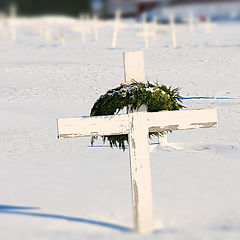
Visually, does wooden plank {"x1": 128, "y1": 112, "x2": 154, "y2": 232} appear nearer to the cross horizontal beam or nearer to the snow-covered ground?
the cross horizontal beam

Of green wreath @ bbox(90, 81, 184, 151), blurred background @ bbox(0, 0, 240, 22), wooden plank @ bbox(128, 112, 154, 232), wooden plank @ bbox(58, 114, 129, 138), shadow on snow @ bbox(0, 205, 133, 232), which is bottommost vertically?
shadow on snow @ bbox(0, 205, 133, 232)

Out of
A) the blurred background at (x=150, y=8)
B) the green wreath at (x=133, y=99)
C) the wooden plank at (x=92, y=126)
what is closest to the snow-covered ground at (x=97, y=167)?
the wooden plank at (x=92, y=126)

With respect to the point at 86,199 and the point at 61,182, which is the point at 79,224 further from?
the point at 61,182

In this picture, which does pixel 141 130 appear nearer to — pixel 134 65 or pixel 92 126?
pixel 92 126

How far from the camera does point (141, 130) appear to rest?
18.6ft

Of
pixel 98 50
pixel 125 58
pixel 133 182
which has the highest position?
pixel 98 50

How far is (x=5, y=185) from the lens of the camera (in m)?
7.72

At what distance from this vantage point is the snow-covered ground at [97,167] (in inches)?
239

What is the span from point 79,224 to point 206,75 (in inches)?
476

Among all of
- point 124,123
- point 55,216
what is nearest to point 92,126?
point 124,123

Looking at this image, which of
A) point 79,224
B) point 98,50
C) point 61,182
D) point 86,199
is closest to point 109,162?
point 61,182

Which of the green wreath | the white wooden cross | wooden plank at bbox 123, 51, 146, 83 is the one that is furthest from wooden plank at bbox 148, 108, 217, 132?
wooden plank at bbox 123, 51, 146, 83

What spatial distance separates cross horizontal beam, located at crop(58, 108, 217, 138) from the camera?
550 cm

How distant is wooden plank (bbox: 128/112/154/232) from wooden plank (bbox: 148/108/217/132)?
0.09m
